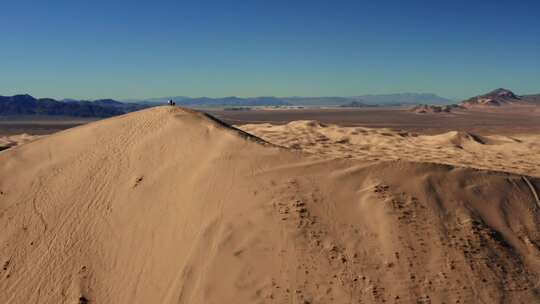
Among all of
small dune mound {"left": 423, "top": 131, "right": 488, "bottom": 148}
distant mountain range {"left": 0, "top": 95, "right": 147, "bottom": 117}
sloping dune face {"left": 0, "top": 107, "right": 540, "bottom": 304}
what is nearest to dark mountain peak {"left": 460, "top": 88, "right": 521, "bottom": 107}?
distant mountain range {"left": 0, "top": 95, "right": 147, "bottom": 117}

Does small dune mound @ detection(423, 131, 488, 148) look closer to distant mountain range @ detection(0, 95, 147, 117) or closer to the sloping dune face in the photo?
the sloping dune face

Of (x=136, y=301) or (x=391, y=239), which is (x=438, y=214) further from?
(x=136, y=301)

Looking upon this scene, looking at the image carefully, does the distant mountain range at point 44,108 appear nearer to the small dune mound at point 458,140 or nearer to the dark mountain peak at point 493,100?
the small dune mound at point 458,140

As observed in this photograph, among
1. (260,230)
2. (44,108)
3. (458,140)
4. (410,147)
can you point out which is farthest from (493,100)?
(260,230)

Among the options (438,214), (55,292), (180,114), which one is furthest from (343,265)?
(180,114)

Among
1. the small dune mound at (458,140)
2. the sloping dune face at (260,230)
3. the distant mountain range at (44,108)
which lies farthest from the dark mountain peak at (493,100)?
the sloping dune face at (260,230)
